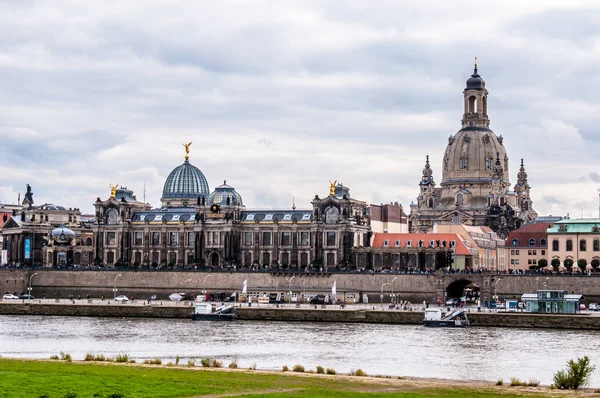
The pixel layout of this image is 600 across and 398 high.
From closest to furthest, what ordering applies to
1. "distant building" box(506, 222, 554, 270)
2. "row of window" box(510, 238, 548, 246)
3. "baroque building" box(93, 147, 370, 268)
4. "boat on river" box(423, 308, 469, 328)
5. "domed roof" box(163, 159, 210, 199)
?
"boat on river" box(423, 308, 469, 328), "baroque building" box(93, 147, 370, 268), "row of window" box(510, 238, 548, 246), "distant building" box(506, 222, 554, 270), "domed roof" box(163, 159, 210, 199)

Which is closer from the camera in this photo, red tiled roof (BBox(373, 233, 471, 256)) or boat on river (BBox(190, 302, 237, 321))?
boat on river (BBox(190, 302, 237, 321))

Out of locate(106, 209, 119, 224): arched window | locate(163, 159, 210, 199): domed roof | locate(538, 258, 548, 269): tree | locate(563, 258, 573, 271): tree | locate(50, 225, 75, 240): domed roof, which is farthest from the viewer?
locate(163, 159, 210, 199): domed roof

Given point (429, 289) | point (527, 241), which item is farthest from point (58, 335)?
point (527, 241)

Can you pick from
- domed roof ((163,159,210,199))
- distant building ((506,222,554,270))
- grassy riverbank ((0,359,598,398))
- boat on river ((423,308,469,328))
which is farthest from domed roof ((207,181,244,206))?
grassy riverbank ((0,359,598,398))

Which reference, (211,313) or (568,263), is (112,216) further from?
(568,263)

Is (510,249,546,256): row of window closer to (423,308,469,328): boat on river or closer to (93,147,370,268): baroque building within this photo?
(93,147,370,268): baroque building

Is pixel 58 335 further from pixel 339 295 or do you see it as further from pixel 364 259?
pixel 364 259

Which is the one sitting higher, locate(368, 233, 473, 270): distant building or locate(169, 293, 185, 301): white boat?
locate(368, 233, 473, 270): distant building

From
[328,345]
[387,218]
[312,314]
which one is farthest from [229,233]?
[328,345]

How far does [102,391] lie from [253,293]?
96770 mm

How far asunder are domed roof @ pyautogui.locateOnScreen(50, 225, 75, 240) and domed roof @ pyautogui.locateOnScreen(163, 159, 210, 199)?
23875 mm

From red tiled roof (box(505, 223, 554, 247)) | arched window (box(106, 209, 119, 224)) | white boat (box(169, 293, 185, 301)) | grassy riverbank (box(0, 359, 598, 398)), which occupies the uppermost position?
arched window (box(106, 209, 119, 224))

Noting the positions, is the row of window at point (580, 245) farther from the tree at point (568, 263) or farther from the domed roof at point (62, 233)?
the domed roof at point (62, 233)

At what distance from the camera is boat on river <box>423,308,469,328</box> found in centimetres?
10725
